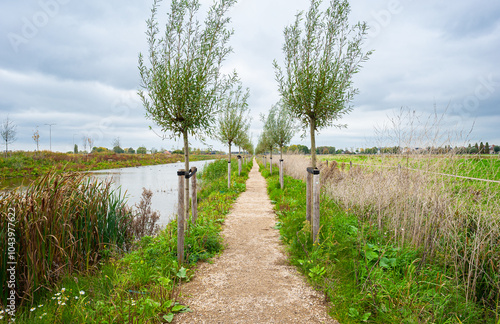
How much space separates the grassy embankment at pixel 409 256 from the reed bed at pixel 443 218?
0.02 m

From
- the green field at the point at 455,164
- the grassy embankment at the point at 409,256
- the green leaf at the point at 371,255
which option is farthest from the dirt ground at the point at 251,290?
the green field at the point at 455,164

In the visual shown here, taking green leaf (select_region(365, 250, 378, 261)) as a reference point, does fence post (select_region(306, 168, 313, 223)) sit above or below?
above

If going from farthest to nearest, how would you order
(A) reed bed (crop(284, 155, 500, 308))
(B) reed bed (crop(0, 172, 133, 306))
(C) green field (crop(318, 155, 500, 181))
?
(C) green field (crop(318, 155, 500, 181)) → (B) reed bed (crop(0, 172, 133, 306)) → (A) reed bed (crop(284, 155, 500, 308))

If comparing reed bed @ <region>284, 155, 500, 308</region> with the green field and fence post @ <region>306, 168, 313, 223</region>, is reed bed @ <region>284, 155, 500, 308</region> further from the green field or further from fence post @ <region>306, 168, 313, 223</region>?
fence post @ <region>306, 168, 313, 223</region>

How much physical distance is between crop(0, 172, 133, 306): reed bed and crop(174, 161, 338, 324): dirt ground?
2.26m

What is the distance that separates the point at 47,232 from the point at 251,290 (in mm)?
3712

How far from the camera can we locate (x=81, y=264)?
4.74 meters

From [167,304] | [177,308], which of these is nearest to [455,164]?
[177,308]

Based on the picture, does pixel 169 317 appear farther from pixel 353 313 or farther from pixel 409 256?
pixel 409 256

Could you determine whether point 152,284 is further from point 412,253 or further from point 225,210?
point 225,210

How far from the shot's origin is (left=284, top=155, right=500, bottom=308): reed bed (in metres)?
3.70

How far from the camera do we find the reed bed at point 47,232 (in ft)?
13.0

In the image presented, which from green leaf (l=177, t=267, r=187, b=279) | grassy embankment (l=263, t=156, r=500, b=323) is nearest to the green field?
grassy embankment (l=263, t=156, r=500, b=323)

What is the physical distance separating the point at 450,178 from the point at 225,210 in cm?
663
